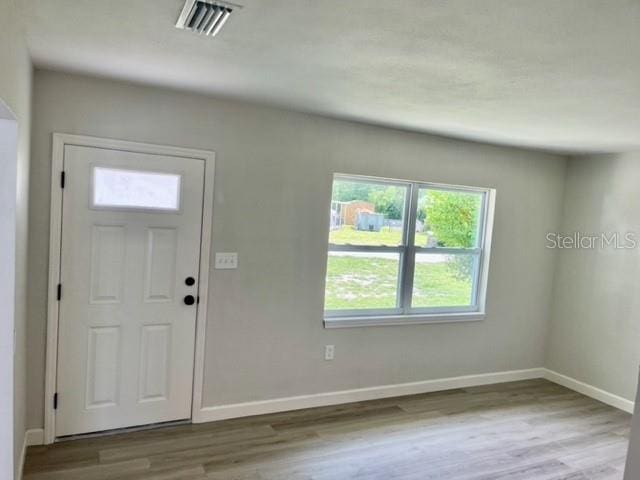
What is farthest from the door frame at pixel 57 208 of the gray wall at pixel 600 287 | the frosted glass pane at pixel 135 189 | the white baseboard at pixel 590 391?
the white baseboard at pixel 590 391

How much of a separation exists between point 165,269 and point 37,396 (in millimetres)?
1100

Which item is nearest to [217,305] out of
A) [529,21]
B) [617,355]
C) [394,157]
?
[394,157]

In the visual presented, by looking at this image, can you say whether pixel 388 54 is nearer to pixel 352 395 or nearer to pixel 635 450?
pixel 635 450

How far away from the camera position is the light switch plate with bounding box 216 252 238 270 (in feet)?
10.7

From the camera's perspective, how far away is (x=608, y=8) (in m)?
1.49

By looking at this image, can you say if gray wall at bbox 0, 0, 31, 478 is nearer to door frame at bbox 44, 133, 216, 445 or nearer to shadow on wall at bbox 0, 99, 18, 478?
shadow on wall at bbox 0, 99, 18, 478

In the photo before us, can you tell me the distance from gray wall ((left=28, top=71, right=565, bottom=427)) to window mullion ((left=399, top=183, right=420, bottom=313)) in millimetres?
204

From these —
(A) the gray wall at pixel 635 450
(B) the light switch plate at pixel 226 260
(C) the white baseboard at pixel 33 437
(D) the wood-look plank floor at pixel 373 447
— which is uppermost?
(B) the light switch plate at pixel 226 260

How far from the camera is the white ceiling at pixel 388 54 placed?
5.35 feet

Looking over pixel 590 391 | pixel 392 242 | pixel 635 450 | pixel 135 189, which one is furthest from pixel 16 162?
pixel 590 391

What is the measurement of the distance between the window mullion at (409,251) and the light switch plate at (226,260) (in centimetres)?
161

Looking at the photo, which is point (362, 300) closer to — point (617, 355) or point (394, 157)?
point (394, 157)

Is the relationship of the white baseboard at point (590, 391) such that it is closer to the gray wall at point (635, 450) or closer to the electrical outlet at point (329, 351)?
the electrical outlet at point (329, 351)

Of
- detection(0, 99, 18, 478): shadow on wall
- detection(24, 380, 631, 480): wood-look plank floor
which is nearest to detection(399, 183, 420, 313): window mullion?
detection(24, 380, 631, 480): wood-look plank floor
